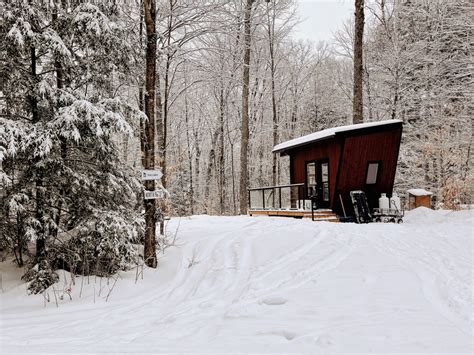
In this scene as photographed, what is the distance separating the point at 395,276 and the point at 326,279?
0.90m

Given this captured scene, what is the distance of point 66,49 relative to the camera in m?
4.85

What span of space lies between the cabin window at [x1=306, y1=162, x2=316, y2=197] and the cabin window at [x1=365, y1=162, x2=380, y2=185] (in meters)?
1.96

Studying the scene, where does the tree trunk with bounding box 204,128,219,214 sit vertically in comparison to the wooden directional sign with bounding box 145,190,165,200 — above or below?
above

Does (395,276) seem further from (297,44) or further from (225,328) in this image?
(297,44)

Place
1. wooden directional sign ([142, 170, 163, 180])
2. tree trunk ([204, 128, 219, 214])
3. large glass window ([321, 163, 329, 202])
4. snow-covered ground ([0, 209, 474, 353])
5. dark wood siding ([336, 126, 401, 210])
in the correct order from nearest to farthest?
snow-covered ground ([0, 209, 474, 353]) < wooden directional sign ([142, 170, 163, 180]) < dark wood siding ([336, 126, 401, 210]) < large glass window ([321, 163, 329, 202]) < tree trunk ([204, 128, 219, 214])

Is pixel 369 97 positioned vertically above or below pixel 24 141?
Result: above

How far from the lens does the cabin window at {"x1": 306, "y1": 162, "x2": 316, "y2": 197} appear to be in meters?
12.9

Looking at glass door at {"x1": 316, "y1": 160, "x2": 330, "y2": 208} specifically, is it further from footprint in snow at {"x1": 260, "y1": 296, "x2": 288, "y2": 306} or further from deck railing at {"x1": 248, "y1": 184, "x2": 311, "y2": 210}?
footprint in snow at {"x1": 260, "y1": 296, "x2": 288, "y2": 306}

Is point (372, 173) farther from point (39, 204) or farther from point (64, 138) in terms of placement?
point (39, 204)

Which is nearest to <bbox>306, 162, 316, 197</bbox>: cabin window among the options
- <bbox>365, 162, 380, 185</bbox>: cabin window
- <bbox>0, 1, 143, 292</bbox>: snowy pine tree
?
<bbox>365, 162, 380, 185</bbox>: cabin window

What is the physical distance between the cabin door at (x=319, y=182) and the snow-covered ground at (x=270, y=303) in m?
5.66

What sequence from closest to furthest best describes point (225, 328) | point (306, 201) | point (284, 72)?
point (225, 328)
point (306, 201)
point (284, 72)

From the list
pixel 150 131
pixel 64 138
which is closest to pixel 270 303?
pixel 150 131

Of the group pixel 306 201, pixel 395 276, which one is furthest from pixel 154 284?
pixel 306 201
